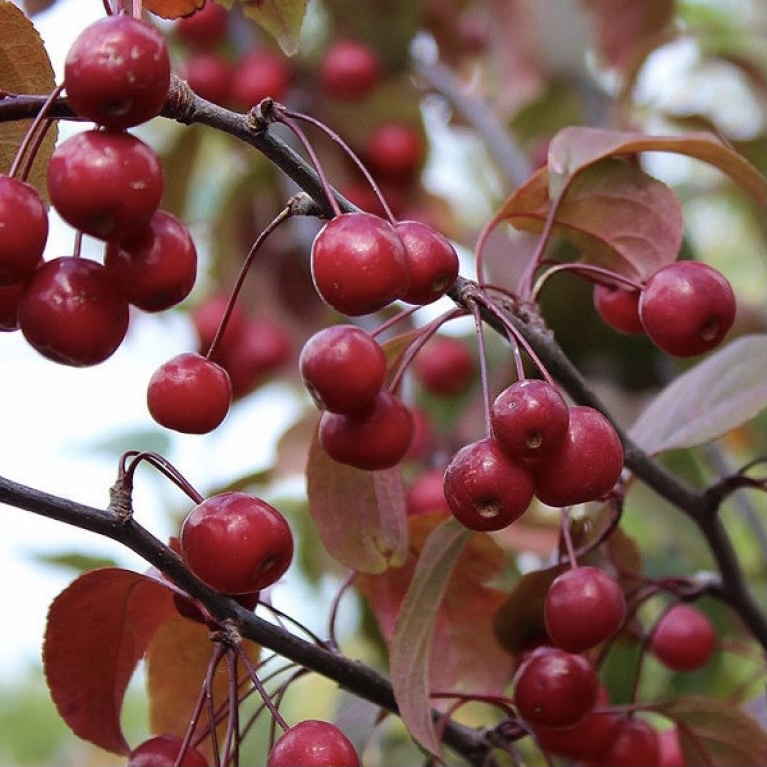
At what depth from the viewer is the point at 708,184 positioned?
209 centimetres

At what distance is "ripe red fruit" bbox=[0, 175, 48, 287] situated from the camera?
23.2 inches

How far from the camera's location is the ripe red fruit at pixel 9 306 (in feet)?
2.15

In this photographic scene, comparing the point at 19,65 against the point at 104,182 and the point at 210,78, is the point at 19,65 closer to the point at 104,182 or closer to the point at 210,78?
the point at 104,182

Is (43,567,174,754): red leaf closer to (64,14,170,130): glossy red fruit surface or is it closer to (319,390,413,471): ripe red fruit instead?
(319,390,413,471): ripe red fruit

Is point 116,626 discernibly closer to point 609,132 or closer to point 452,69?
point 609,132

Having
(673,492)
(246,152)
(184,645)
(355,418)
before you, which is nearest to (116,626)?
(184,645)

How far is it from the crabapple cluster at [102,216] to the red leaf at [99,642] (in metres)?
0.20

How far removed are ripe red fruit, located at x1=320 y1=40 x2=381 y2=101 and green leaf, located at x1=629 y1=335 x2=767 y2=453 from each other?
1.01 m

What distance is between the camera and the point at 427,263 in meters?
0.68

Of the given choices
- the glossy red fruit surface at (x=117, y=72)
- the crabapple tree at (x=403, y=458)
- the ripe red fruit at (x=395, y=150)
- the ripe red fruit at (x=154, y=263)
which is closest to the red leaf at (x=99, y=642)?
the crabapple tree at (x=403, y=458)

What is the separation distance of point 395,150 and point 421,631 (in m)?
1.21

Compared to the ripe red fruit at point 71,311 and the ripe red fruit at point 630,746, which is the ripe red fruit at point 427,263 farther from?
the ripe red fruit at point 630,746

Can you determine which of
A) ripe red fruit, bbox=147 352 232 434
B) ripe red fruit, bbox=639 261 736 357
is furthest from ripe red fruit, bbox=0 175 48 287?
ripe red fruit, bbox=639 261 736 357

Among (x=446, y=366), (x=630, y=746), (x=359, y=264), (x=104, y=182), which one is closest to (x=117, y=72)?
(x=104, y=182)
